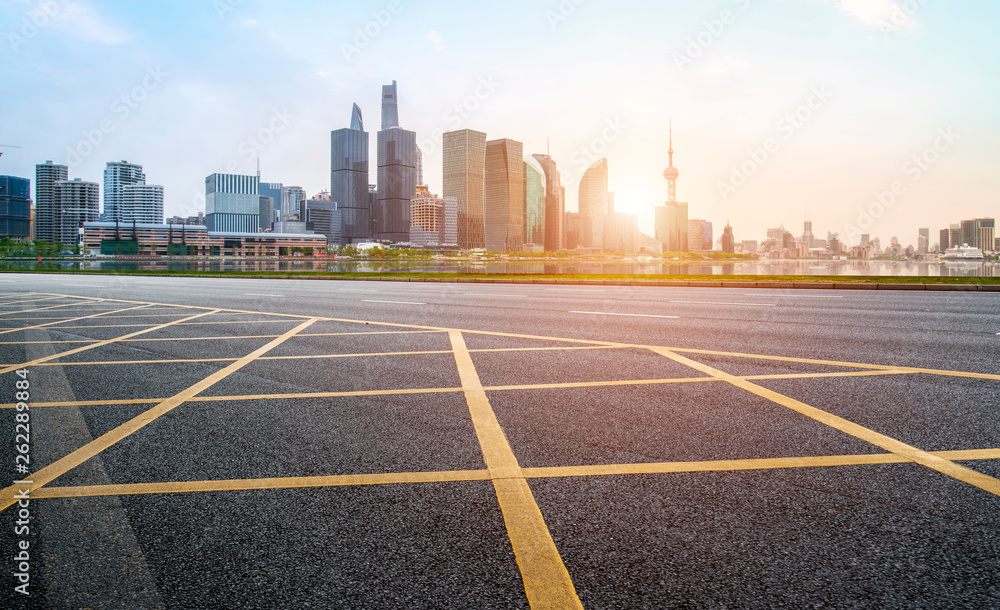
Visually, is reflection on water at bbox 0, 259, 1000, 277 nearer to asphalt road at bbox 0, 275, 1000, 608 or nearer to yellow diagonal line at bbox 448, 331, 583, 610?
asphalt road at bbox 0, 275, 1000, 608

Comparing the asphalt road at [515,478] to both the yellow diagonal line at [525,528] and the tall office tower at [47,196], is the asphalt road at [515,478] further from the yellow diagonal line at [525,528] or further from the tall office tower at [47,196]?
the tall office tower at [47,196]

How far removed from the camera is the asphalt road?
2393 millimetres

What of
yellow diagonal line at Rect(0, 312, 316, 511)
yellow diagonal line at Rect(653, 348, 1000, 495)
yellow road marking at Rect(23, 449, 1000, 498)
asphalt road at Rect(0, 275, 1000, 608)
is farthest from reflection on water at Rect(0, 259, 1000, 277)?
yellow diagonal line at Rect(0, 312, 316, 511)

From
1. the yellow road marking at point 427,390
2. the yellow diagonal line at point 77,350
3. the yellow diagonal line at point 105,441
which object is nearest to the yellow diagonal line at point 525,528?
the yellow road marking at point 427,390

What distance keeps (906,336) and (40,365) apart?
40.9 ft

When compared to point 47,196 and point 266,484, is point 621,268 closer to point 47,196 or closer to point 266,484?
point 266,484

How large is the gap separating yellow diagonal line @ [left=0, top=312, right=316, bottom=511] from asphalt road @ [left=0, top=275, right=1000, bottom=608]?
0.03 m

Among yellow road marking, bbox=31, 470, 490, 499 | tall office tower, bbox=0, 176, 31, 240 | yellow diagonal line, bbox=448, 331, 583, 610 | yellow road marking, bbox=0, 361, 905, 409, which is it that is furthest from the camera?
tall office tower, bbox=0, 176, 31, 240

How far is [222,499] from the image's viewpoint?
3.22 m

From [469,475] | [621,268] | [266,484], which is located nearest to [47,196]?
[621,268]

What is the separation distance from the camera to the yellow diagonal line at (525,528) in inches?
90.7

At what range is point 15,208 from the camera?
164 meters

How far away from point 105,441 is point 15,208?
21441cm

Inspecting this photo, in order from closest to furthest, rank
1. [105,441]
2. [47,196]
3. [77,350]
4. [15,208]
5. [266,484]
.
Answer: [266,484] < [105,441] < [77,350] < [15,208] < [47,196]
